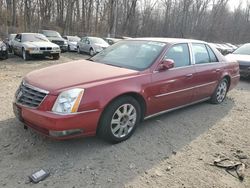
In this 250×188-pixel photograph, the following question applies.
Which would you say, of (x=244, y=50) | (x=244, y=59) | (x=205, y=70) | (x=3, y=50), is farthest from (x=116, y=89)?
(x=3, y=50)

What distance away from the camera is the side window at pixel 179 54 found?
15.0ft

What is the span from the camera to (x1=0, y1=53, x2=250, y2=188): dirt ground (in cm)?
302

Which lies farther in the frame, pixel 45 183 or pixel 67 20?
pixel 67 20

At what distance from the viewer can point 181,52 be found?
4.89 metres

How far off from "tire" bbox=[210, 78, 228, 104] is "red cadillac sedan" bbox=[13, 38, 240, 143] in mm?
521

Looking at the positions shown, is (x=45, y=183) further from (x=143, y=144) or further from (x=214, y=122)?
(x=214, y=122)

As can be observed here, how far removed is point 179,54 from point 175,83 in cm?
65

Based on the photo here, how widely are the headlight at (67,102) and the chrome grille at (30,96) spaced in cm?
22

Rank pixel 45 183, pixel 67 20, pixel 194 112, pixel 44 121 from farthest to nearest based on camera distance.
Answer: pixel 67 20, pixel 194 112, pixel 44 121, pixel 45 183

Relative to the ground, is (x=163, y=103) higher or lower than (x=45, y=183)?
higher

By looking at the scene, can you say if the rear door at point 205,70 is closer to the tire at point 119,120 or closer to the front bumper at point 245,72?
the tire at point 119,120

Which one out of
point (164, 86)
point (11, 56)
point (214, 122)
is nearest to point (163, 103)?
point (164, 86)

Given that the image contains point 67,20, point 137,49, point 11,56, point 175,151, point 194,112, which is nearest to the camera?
point 175,151

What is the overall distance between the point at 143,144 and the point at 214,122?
72.6 inches
